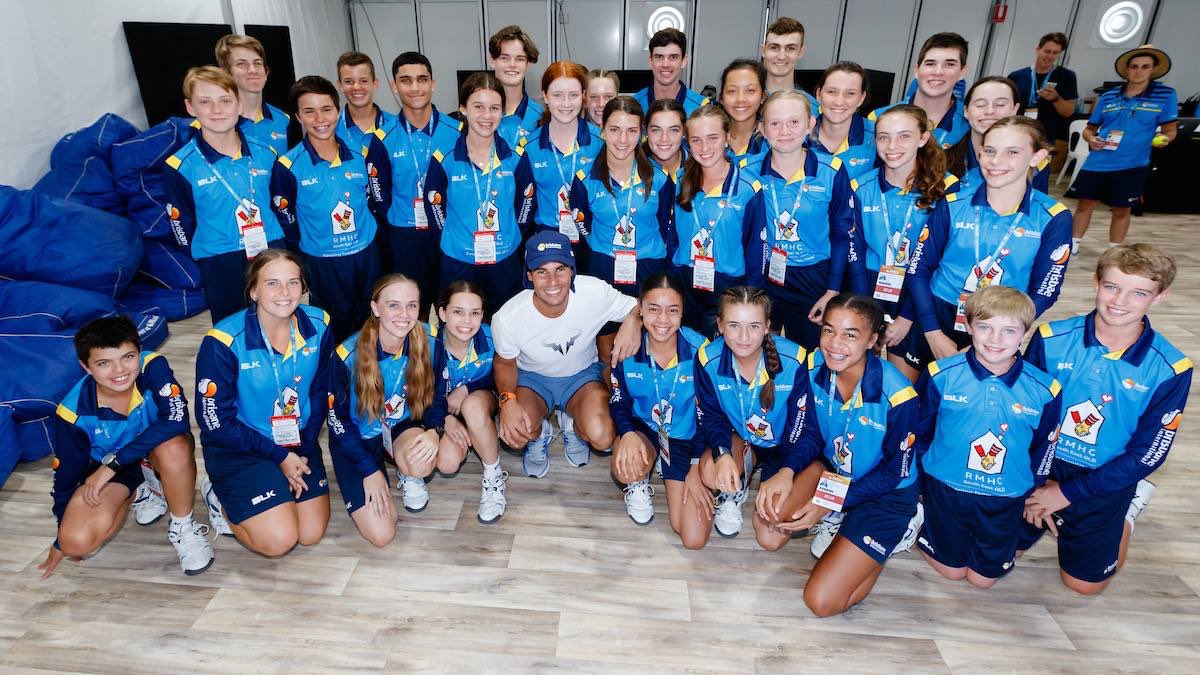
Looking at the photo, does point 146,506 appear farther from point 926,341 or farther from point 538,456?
point 926,341

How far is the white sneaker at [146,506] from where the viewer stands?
8.63ft

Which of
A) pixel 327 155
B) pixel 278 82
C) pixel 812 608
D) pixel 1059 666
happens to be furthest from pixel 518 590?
pixel 278 82

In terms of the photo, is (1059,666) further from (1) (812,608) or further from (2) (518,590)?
(2) (518,590)

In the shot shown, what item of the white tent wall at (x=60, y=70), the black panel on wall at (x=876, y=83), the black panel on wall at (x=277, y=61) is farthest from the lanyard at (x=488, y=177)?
the black panel on wall at (x=876, y=83)

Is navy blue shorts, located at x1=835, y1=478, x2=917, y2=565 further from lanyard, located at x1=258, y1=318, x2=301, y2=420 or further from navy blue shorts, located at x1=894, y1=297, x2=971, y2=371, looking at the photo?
lanyard, located at x1=258, y1=318, x2=301, y2=420

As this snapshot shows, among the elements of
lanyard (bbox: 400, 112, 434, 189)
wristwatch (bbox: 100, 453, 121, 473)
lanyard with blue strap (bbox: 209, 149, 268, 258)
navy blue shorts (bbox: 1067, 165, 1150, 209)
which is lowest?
wristwatch (bbox: 100, 453, 121, 473)

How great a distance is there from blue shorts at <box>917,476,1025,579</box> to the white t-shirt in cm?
144

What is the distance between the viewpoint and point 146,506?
8.66ft

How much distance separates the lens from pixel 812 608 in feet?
7.34

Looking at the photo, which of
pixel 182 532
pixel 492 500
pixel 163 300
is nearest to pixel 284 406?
pixel 182 532

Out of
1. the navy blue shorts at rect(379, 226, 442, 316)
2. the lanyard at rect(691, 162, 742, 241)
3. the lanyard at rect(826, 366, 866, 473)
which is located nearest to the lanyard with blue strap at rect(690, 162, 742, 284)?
the lanyard at rect(691, 162, 742, 241)

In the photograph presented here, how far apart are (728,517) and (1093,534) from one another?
48.4 inches

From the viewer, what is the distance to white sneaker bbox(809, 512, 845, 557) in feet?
8.25

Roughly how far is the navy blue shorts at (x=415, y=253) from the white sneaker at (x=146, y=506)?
4.72 ft
